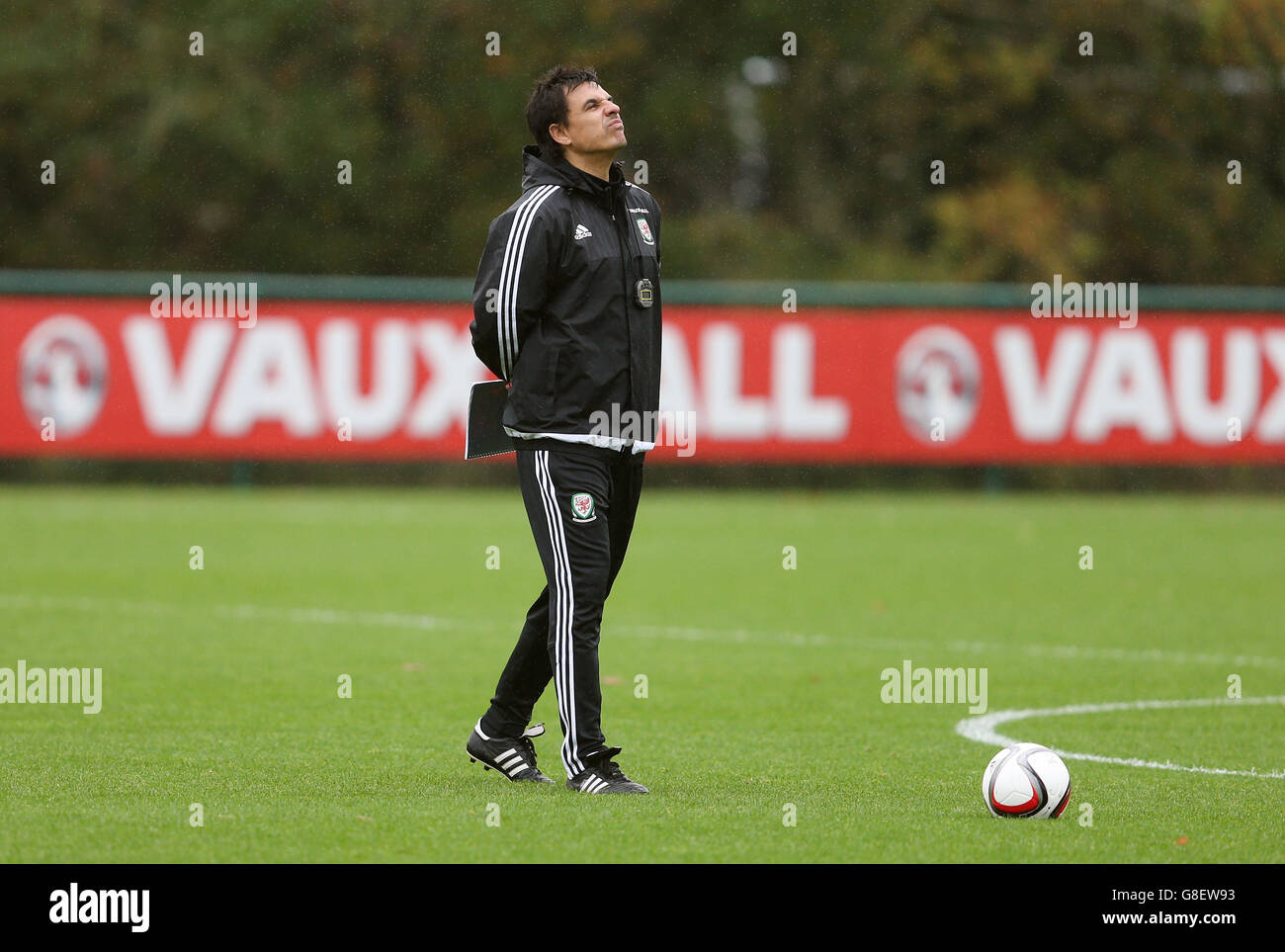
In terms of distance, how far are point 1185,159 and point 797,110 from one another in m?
6.00

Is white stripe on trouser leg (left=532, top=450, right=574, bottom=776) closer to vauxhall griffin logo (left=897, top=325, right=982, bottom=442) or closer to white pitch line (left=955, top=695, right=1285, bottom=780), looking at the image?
white pitch line (left=955, top=695, right=1285, bottom=780)

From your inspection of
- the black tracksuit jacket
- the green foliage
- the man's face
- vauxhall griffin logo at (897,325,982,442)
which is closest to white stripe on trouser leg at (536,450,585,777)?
the black tracksuit jacket

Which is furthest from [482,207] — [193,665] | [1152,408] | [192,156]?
[193,665]

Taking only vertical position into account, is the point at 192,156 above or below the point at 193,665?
above

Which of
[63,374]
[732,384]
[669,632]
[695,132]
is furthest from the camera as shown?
[695,132]

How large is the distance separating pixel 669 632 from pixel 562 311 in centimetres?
539

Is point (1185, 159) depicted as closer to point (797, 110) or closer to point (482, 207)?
point (797, 110)

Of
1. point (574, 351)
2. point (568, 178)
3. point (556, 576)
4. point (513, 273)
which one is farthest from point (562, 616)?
point (568, 178)

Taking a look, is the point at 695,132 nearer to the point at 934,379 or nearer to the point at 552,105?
the point at 934,379

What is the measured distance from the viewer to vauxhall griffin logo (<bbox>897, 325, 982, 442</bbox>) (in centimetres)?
2195

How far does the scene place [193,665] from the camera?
1003 cm

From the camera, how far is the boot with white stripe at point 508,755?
6922 millimetres

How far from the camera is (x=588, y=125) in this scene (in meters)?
6.62

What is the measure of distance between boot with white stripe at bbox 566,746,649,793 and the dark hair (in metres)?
2.03
